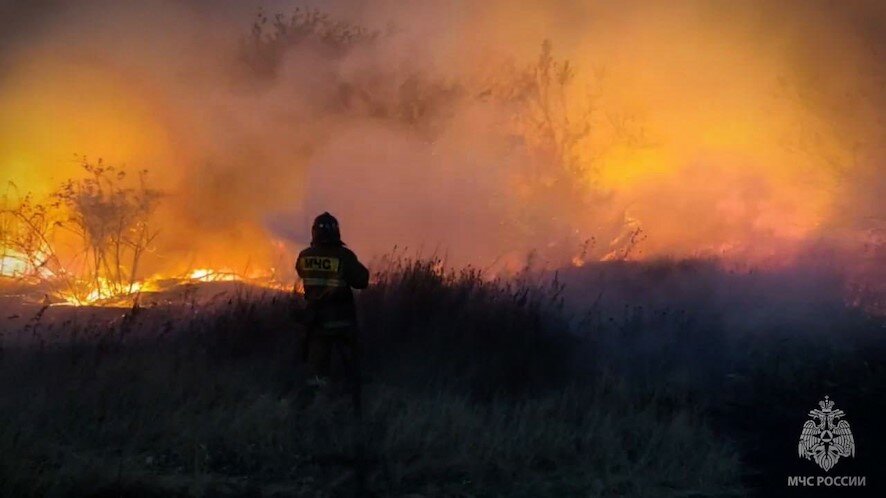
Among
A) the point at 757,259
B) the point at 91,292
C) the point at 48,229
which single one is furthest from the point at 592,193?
the point at 48,229

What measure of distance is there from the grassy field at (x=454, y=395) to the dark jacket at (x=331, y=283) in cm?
71

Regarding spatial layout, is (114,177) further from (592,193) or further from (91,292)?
(592,193)

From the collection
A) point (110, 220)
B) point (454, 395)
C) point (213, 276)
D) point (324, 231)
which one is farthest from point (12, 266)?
Result: point (454, 395)

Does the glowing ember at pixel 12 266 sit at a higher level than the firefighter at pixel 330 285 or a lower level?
higher

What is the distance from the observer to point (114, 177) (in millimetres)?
13352

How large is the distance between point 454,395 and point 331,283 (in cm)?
158

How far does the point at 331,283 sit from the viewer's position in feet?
22.2

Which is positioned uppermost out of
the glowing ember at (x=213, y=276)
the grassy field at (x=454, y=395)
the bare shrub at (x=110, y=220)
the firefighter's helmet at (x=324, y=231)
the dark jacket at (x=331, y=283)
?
the bare shrub at (x=110, y=220)

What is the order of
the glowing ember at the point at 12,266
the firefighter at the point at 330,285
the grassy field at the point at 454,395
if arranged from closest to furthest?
1. the grassy field at the point at 454,395
2. the firefighter at the point at 330,285
3. the glowing ember at the point at 12,266

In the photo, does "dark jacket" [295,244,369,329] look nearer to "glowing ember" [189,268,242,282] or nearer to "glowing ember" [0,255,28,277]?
"glowing ember" [189,268,242,282]

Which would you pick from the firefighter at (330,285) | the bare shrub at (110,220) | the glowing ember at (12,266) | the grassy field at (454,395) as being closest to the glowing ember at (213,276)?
the bare shrub at (110,220)

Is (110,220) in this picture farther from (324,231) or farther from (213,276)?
(324,231)

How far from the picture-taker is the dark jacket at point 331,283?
22.3 feet

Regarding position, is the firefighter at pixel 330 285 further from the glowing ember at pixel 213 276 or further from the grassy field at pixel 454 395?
the glowing ember at pixel 213 276
